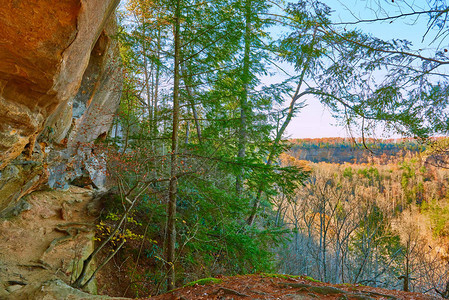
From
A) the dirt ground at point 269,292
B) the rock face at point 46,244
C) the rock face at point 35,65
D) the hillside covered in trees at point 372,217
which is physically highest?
the rock face at point 35,65

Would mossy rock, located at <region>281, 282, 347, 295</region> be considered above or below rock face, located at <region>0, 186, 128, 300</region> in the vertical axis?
above

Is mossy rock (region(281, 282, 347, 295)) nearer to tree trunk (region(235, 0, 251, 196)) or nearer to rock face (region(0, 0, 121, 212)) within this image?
tree trunk (region(235, 0, 251, 196))

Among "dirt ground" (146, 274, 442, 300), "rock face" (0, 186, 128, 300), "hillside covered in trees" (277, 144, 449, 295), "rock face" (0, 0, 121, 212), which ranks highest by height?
"rock face" (0, 0, 121, 212)

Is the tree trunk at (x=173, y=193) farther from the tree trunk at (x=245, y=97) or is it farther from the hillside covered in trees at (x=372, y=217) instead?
the hillside covered in trees at (x=372, y=217)

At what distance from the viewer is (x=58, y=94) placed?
3.58 metres

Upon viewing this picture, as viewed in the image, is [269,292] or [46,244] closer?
[269,292]

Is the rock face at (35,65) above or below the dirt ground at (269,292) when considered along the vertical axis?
above

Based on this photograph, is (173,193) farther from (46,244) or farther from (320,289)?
(46,244)

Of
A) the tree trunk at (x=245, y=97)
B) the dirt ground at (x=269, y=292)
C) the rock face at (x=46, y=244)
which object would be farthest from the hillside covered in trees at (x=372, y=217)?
the dirt ground at (x=269, y=292)

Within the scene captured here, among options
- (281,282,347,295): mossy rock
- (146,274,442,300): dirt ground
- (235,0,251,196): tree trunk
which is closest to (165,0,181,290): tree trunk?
(235,0,251,196): tree trunk

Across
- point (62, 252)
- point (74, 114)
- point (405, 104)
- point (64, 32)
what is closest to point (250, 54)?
point (405, 104)

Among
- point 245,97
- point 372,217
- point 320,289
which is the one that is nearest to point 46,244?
point 245,97

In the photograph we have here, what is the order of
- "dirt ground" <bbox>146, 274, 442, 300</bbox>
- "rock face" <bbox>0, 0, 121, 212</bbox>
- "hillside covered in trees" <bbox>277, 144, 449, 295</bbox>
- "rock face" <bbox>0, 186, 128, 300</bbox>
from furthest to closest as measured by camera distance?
"hillside covered in trees" <bbox>277, 144, 449, 295</bbox>, "rock face" <bbox>0, 186, 128, 300</bbox>, "dirt ground" <bbox>146, 274, 442, 300</bbox>, "rock face" <bbox>0, 0, 121, 212</bbox>

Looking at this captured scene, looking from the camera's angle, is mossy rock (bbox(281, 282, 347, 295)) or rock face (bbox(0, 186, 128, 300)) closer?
mossy rock (bbox(281, 282, 347, 295))
